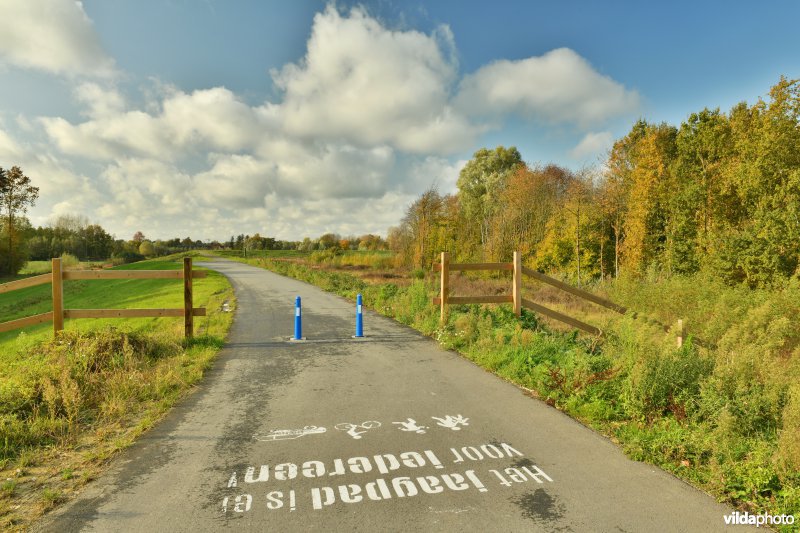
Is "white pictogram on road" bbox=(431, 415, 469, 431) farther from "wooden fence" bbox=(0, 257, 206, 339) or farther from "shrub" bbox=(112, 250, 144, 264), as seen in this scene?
"shrub" bbox=(112, 250, 144, 264)

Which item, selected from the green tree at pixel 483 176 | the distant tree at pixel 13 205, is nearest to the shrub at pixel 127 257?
the distant tree at pixel 13 205

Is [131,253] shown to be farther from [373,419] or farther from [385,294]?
[373,419]

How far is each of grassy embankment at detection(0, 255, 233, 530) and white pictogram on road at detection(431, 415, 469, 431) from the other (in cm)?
348

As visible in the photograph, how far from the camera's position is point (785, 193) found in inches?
743

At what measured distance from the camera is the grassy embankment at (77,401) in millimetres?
3887

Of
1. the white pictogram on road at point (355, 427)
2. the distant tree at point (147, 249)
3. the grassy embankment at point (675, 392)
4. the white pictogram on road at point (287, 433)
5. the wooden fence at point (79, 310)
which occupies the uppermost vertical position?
the distant tree at point (147, 249)

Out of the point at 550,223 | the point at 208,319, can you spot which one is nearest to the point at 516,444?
the point at 208,319

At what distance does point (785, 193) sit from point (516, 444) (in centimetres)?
2180

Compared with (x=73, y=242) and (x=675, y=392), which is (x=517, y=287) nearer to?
(x=675, y=392)

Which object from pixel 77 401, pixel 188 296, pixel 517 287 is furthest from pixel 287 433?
pixel 517 287

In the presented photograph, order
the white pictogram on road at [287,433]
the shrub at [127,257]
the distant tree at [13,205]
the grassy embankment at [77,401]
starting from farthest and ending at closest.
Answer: the shrub at [127,257]
the distant tree at [13,205]
the white pictogram on road at [287,433]
the grassy embankment at [77,401]

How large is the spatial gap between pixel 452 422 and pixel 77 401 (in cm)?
469

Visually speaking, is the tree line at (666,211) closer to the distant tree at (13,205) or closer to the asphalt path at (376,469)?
the asphalt path at (376,469)

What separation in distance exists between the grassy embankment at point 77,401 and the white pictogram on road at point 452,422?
3.48 metres
